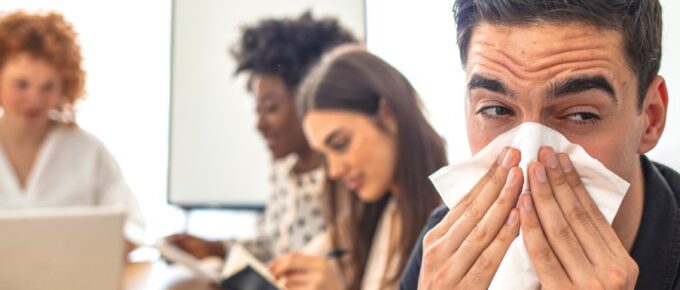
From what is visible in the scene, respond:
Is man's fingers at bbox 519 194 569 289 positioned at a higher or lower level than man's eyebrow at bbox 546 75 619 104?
lower

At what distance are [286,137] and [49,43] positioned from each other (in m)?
1.06

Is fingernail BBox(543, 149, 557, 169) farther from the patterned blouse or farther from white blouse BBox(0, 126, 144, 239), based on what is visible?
white blouse BBox(0, 126, 144, 239)

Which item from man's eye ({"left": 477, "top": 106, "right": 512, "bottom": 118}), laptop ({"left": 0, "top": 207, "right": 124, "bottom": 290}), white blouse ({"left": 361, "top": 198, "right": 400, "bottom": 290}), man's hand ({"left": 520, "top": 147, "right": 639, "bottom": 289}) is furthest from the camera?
white blouse ({"left": 361, "top": 198, "right": 400, "bottom": 290})

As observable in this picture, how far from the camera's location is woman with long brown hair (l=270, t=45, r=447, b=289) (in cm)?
204

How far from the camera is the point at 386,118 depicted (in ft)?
6.92

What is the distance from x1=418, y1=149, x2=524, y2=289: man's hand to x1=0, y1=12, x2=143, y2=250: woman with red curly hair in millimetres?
2141

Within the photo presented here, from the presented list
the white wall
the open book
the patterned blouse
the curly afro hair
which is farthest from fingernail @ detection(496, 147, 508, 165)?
the curly afro hair

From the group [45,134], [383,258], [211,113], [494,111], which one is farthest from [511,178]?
[211,113]

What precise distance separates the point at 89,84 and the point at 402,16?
183 cm

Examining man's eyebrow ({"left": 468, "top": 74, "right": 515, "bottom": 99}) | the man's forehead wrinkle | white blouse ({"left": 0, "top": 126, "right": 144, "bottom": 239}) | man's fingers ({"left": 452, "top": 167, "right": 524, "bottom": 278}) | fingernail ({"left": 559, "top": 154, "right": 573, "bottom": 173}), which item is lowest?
white blouse ({"left": 0, "top": 126, "right": 144, "bottom": 239})

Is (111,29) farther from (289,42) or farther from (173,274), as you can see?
(173,274)

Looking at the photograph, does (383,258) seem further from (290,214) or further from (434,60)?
(290,214)

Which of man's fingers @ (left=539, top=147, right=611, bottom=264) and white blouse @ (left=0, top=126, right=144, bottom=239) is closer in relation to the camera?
man's fingers @ (left=539, top=147, right=611, bottom=264)

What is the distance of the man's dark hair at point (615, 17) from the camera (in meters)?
1.05
